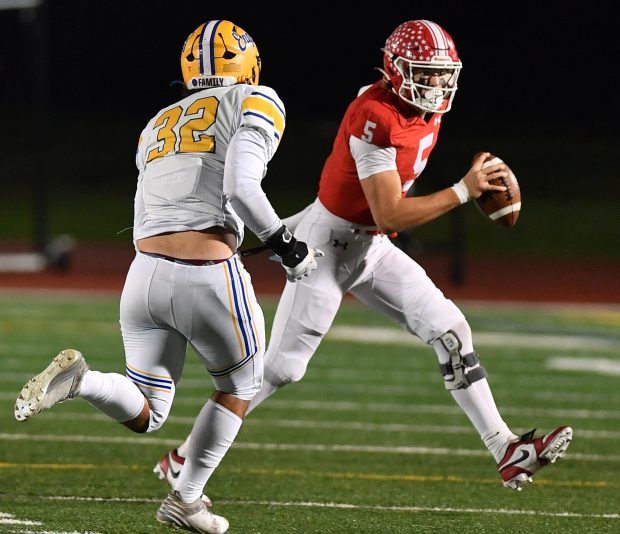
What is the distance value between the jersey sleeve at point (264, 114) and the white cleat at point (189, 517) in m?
1.20

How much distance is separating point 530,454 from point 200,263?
4.91ft

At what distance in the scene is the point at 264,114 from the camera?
4191 mm

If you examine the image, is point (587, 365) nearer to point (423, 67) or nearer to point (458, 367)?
point (458, 367)

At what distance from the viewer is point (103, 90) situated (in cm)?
3219

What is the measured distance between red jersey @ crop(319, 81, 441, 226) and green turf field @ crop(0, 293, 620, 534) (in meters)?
1.22

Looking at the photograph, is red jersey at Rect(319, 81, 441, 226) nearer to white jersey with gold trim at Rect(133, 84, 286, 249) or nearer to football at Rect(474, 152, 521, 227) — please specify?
football at Rect(474, 152, 521, 227)

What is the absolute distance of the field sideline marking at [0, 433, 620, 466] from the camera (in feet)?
21.5

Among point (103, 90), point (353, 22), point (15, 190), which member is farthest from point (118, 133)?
point (353, 22)

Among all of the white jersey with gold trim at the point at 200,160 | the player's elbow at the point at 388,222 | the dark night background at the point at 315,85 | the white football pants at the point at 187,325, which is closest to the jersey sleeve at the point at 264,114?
the white jersey with gold trim at the point at 200,160

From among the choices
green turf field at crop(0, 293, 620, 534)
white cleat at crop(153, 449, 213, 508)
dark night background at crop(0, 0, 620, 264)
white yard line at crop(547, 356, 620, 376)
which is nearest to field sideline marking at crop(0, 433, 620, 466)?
green turf field at crop(0, 293, 620, 534)

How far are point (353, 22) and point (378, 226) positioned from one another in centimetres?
2679

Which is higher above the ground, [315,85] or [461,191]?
[461,191]

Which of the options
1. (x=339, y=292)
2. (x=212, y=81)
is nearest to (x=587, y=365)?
(x=339, y=292)

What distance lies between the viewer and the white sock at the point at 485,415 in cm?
501
